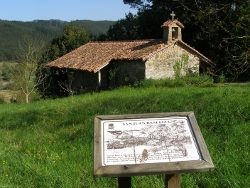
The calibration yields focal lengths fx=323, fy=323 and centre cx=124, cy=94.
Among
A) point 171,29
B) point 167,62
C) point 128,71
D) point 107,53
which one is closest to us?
point 167,62

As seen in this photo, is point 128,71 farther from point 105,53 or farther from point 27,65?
point 27,65

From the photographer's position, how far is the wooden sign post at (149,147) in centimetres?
289

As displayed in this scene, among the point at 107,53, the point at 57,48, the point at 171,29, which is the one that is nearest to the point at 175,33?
the point at 171,29

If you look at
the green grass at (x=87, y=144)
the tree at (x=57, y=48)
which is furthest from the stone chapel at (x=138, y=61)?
the green grass at (x=87, y=144)

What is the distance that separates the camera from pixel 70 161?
5.60 m

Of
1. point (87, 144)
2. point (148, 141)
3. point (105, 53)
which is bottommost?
point (87, 144)

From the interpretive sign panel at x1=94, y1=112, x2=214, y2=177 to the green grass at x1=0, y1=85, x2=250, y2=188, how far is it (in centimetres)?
148

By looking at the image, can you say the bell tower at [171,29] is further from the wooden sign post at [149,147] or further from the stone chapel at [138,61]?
the wooden sign post at [149,147]

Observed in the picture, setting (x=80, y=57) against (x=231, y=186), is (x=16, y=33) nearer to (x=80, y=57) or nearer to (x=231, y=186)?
(x=80, y=57)

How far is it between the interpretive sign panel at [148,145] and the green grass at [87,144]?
4.84ft

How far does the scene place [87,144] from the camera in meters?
6.58

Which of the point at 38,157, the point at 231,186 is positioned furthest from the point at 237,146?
the point at 38,157

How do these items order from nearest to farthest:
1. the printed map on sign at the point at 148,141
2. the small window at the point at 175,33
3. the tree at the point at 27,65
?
the printed map on sign at the point at 148,141 < the small window at the point at 175,33 < the tree at the point at 27,65

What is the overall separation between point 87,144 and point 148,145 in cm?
361
